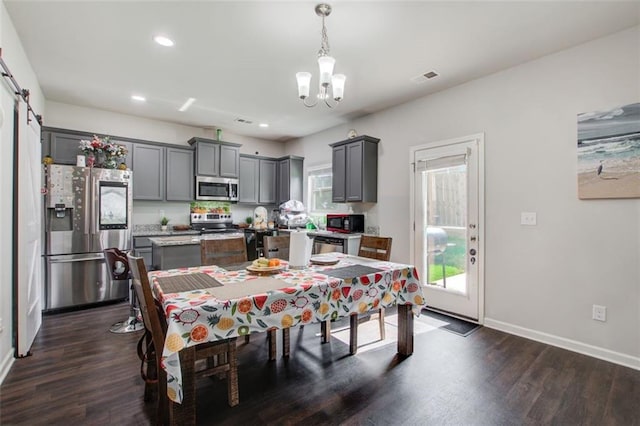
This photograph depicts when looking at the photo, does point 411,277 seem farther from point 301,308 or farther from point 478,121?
point 478,121

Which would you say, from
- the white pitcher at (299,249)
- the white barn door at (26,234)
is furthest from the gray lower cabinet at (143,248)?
the white pitcher at (299,249)

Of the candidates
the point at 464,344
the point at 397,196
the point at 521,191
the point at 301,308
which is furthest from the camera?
the point at 397,196

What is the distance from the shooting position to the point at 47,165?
3.67 m

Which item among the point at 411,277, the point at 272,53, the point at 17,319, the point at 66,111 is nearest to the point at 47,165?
the point at 66,111

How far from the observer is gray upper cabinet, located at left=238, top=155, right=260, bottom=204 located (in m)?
5.90

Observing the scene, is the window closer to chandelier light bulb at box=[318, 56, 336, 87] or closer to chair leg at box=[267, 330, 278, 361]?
chair leg at box=[267, 330, 278, 361]

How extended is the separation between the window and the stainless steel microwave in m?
1.45

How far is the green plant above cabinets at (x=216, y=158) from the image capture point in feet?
17.2

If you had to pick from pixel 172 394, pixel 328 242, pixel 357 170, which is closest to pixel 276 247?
pixel 172 394

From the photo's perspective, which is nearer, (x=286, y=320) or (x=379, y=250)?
(x=286, y=320)

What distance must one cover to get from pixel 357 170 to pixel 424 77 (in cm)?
158

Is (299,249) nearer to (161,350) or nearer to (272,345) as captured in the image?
(272,345)

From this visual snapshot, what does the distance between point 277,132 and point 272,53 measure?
3071 millimetres

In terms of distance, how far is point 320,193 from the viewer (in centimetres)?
593
